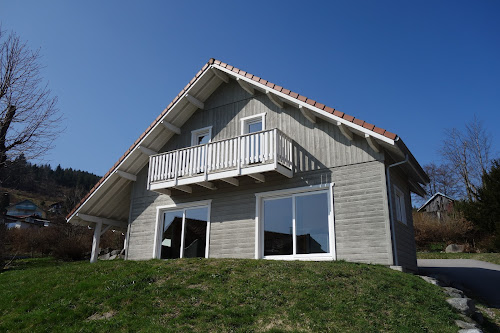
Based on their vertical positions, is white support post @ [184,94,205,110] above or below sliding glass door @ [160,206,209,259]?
above

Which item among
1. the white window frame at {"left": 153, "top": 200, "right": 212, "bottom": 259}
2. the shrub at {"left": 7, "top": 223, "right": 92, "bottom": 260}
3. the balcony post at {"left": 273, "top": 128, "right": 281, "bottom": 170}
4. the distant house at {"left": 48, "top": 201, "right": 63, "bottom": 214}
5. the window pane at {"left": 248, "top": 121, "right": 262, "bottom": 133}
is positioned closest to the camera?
the balcony post at {"left": 273, "top": 128, "right": 281, "bottom": 170}

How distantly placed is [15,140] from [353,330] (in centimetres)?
1392

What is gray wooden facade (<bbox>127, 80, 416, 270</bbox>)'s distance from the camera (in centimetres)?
1200

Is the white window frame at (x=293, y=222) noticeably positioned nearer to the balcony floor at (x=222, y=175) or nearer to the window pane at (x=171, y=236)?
the balcony floor at (x=222, y=175)

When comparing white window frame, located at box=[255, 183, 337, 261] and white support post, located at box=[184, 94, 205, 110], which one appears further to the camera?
white support post, located at box=[184, 94, 205, 110]

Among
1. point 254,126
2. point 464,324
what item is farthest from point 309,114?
point 464,324

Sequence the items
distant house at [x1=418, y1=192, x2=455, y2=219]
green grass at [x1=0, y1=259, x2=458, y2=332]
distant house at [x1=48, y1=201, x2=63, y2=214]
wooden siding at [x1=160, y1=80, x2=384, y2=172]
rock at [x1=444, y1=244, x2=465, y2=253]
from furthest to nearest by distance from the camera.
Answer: distant house at [x1=48, y1=201, x2=63, y2=214], distant house at [x1=418, y1=192, x2=455, y2=219], rock at [x1=444, y1=244, x2=465, y2=253], wooden siding at [x1=160, y1=80, x2=384, y2=172], green grass at [x1=0, y1=259, x2=458, y2=332]

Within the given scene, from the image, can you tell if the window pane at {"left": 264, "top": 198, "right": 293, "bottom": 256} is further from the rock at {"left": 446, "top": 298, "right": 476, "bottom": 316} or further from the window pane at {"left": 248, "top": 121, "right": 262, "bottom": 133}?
the rock at {"left": 446, "top": 298, "right": 476, "bottom": 316}

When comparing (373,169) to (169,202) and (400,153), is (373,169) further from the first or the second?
(169,202)

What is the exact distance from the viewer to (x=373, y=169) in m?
12.3

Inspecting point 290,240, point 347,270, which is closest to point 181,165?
point 290,240

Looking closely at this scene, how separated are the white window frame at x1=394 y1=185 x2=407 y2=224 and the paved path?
224cm

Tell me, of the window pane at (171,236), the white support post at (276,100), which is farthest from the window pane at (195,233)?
the white support post at (276,100)

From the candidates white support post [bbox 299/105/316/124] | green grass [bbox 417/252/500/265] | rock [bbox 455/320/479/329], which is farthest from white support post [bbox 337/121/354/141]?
green grass [bbox 417/252/500/265]
